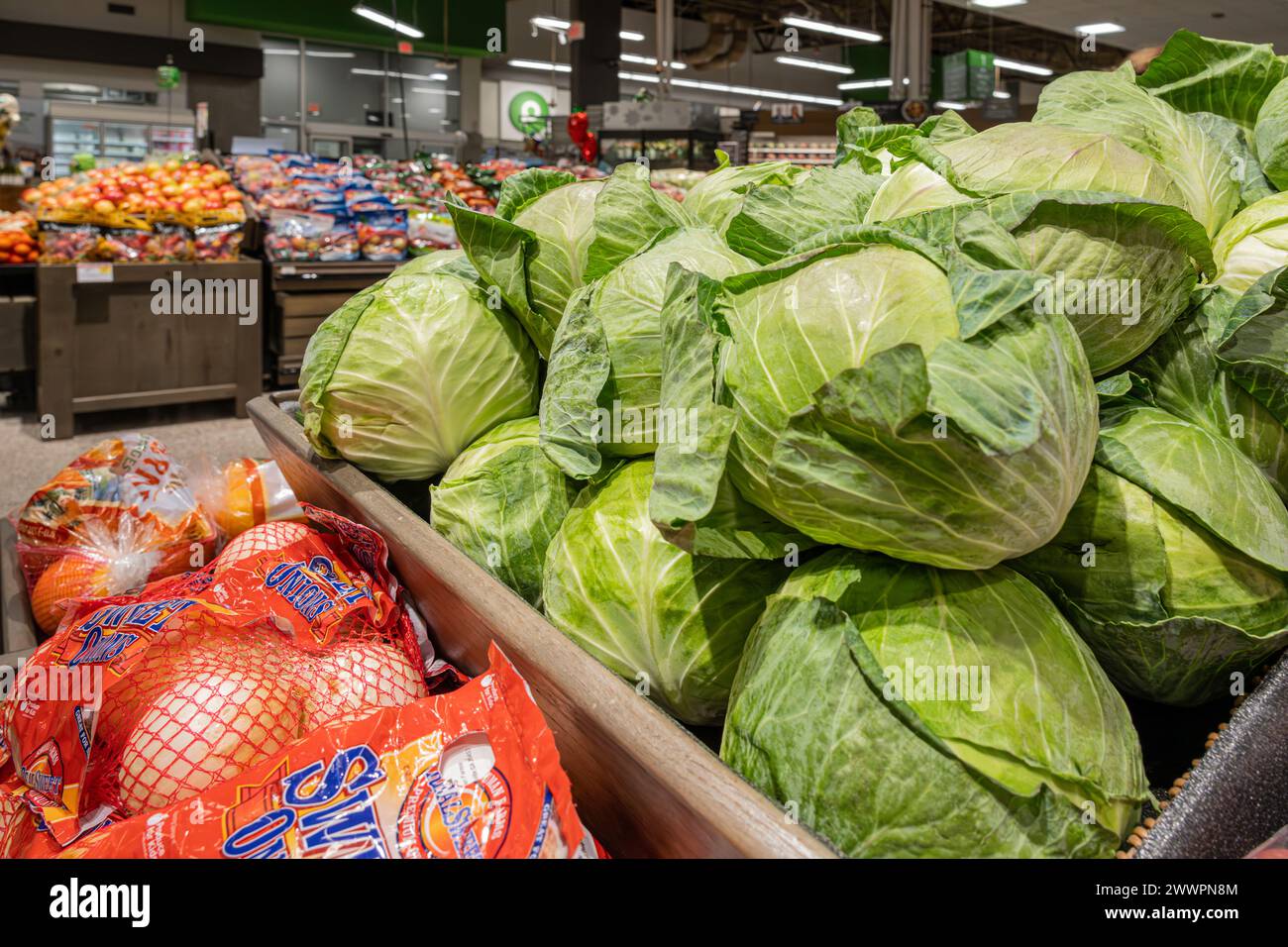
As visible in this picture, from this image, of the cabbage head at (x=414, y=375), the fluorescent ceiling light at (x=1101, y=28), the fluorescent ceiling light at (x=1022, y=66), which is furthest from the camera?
the fluorescent ceiling light at (x=1022, y=66)

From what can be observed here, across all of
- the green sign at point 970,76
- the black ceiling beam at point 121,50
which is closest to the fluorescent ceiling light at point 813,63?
the green sign at point 970,76

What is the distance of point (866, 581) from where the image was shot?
0.83 meters

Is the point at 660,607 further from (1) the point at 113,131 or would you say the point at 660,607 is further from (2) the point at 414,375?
(1) the point at 113,131

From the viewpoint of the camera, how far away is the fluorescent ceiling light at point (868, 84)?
72.9 ft

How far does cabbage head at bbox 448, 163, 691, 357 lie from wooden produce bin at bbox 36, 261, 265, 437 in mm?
4593

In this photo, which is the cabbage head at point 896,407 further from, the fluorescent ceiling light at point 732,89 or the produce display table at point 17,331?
the fluorescent ceiling light at point 732,89

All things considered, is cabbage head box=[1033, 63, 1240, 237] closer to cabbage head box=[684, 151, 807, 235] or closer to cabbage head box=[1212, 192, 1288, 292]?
cabbage head box=[1212, 192, 1288, 292]

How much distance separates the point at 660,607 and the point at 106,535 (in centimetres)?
157

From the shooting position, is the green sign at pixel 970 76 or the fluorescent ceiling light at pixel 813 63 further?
the fluorescent ceiling light at pixel 813 63

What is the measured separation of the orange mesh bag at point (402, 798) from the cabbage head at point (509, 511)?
305 millimetres

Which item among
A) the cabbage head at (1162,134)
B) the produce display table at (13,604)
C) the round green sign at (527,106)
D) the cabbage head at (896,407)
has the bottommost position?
the produce display table at (13,604)

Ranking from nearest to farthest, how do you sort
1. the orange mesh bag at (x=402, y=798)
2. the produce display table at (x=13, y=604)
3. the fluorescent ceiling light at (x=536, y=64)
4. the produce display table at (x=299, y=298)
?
the orange mesh bag at (x=402, y=798) < the produce display table at (x=13, y=604) < the produce display table at (x=299, y=298) < the fluorescent ceiling light at (x=536, y=64)

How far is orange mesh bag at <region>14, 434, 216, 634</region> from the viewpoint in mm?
1845

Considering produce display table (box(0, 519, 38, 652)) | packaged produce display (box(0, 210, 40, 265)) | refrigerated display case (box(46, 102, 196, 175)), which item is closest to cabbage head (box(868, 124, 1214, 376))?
produce display table (box(0, 519, 38, 652))
